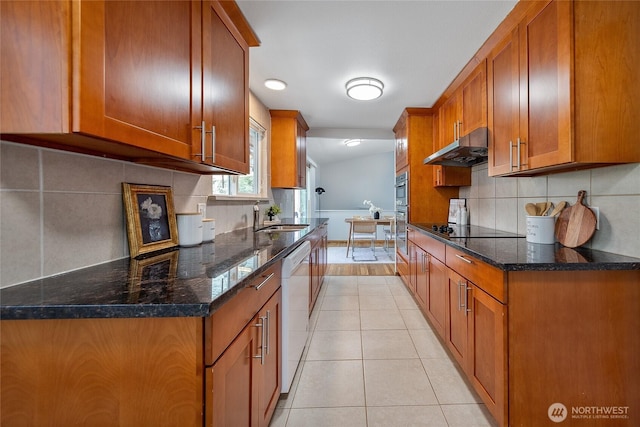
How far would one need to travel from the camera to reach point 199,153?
1.24m

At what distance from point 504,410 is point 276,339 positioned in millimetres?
1099

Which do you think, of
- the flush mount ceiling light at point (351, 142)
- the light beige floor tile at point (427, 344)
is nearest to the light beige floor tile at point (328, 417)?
the light beige floor tile at point (427, 344)

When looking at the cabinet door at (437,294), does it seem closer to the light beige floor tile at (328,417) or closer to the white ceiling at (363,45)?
the light beige floor tile at (328,417)

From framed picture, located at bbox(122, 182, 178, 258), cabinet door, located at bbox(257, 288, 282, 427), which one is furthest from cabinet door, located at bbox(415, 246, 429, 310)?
framed picture, located at bbox(122, 182, 178, 258)

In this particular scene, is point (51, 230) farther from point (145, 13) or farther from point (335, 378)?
point (335, 378)

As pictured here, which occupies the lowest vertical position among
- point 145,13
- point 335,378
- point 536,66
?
point 335,378

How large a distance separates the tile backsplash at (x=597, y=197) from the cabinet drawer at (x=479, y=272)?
0.65 meters

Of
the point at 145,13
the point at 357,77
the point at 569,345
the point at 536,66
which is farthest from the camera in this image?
the point at 357,77

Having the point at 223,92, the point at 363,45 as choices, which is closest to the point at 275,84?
the point at 363,45

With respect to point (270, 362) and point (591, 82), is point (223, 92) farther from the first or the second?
point (591, 82)

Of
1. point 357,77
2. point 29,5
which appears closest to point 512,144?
point 357,77

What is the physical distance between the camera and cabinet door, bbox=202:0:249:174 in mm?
1305

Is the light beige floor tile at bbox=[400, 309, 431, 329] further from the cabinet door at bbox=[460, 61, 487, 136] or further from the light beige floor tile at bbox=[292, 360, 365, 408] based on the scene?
the cabinet door at bbox=[460, 61, 487, 136]

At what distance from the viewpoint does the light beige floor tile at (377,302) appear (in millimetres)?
2914
